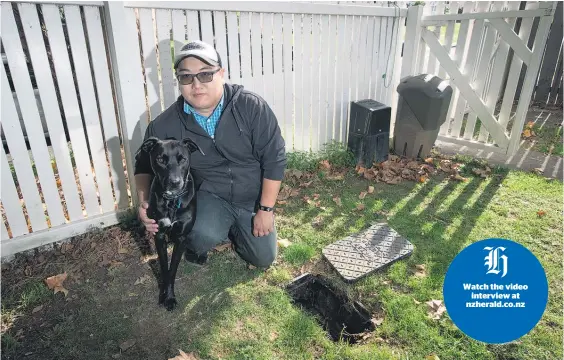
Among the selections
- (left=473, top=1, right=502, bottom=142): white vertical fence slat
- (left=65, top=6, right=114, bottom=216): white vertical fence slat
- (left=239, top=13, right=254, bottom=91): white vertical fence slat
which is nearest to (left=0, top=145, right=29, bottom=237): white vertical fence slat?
(left=65, top=6, right=114, bottom=216): white vertical fence slat

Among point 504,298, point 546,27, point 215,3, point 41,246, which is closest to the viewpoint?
point 504,298

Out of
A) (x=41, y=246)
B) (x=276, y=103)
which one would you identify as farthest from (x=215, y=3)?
(x=41, y=246)

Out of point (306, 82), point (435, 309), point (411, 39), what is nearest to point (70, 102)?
point (306, 82)

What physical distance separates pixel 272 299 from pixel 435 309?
128 cm

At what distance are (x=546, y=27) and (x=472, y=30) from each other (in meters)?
1.06

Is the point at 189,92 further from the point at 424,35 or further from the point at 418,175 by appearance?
the point at 424,35

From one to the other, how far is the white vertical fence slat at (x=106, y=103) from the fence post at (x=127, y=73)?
0.07m

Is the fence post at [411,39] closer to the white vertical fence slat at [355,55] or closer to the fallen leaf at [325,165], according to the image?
the white vertical fence slat at [355,55]

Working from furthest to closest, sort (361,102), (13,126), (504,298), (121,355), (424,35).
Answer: (424,35) < (361,102) < (13,126) < (121,355) < (504,298)

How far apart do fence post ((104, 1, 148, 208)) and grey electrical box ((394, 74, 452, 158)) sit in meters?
3.78

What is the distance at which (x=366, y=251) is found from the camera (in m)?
3.35

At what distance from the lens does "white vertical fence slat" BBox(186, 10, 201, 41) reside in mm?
3572

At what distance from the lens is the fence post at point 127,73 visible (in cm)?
312

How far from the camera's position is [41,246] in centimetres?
339
